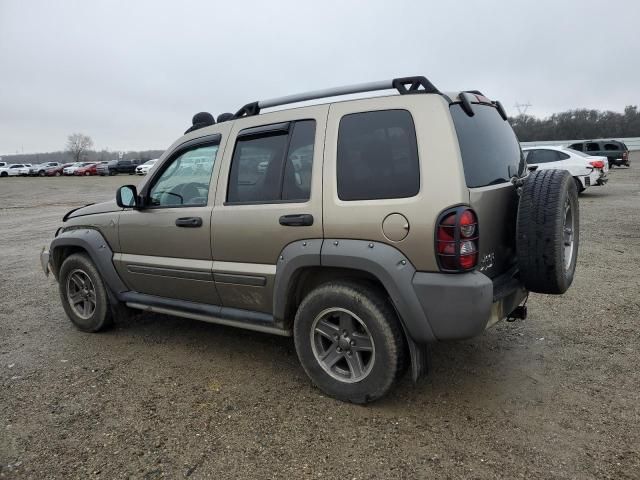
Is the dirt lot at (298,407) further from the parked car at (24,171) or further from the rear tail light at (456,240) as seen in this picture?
the parked car at (24,171)

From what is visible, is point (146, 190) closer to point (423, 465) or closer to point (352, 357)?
point (352, 357)

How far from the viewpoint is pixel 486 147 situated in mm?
3098

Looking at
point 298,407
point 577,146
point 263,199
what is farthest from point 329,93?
point 577,146

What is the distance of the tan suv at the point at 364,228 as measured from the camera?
270 centimetres

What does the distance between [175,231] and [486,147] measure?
2415mm

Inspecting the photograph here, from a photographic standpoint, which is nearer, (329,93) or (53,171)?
(329,93)

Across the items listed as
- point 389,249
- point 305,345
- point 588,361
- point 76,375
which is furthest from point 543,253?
point 76,375

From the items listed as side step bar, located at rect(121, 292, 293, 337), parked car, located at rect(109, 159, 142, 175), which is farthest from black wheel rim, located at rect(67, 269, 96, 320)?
parked car, located at rect(109, 159, 142, 175)

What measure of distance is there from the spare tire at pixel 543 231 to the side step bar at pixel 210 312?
1.67 metres

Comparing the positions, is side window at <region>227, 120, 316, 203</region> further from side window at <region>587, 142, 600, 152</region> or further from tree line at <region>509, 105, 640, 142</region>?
tree line at <region>509, 105, 640, 142</region>

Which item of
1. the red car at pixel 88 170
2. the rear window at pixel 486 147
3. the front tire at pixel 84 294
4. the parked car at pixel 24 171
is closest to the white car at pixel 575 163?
the rear window at pixel 486 147

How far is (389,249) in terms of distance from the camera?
2777 mm

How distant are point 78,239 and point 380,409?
10.6ft

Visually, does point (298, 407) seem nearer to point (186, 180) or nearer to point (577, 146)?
point (186, 180)
